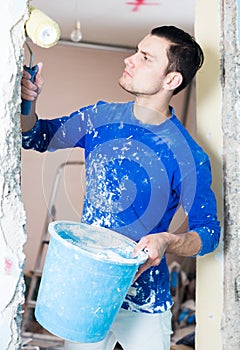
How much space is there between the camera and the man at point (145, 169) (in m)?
1.73

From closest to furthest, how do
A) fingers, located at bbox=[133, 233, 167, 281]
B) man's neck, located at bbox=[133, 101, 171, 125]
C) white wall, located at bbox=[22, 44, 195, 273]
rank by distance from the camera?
fingers, located at bbox=[133, 233, 167, 281] → man's neck, located at bbox=[133, 101, 171, 125] → white wall, located at bbox=[22, 44, 195, 273]

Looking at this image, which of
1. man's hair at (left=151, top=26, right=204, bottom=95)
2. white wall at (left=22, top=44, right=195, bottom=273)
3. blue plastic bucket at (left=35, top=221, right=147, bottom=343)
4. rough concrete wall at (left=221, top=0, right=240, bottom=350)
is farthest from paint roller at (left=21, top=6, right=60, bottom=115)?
white wall at (left=22, top=44, right=195, bottom=273)

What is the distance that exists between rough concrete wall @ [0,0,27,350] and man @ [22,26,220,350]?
324mm

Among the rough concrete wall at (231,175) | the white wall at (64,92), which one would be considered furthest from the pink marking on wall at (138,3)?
Answer: the rough concrete wall at (231,175)

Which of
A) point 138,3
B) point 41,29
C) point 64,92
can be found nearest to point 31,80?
point 41,29

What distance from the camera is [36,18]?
1.35 m

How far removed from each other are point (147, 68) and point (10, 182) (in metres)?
0.72

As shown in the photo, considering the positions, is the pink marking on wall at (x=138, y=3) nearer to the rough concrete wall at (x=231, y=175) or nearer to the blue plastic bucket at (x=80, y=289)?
the rough concrete wall at (x=231, y=175)

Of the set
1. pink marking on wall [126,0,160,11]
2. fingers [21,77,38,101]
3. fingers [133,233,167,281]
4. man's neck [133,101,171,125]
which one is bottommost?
fingers [133,233,167,281]

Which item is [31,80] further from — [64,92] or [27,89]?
[64,92]

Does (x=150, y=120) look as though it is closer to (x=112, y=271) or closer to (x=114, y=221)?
(x=114, y=221)

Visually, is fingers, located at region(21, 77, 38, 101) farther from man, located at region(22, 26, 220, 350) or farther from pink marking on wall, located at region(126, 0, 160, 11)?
pink marking on wall, located at region(126, 0, 160, 11)

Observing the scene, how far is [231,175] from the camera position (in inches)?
75.7

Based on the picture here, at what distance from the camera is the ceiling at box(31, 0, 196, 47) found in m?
3.53
